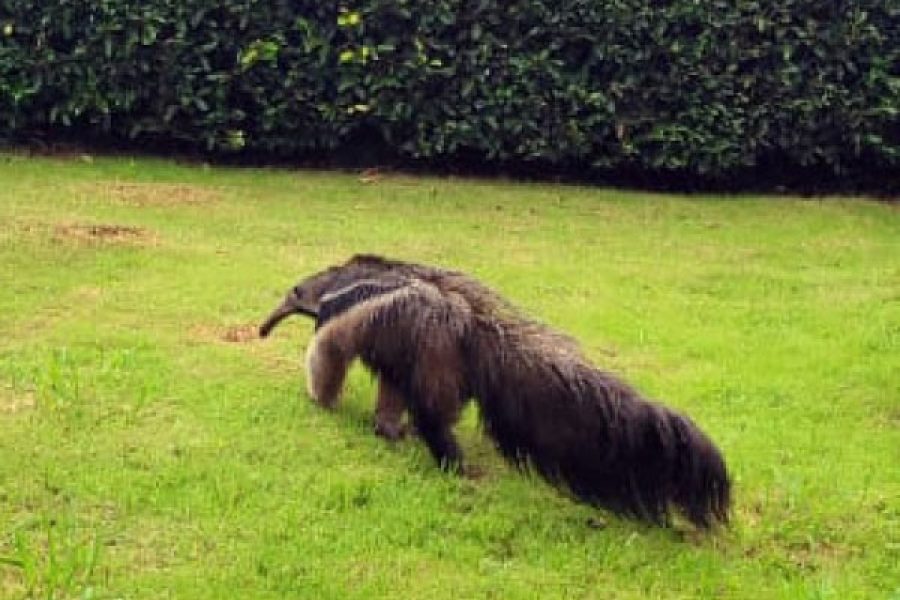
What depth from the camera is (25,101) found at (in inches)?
532

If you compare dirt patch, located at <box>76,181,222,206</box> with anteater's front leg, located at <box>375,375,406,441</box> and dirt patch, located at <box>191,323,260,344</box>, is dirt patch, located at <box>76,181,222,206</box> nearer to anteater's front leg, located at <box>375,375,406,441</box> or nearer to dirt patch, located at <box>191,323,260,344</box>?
dirt patch, located at <box>191,323,260,344</box>

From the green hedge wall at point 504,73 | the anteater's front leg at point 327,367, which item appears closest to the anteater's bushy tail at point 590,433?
the anteater's front leg at point 327,367

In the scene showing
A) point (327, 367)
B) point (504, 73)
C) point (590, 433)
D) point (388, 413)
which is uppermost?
point (504, 73)

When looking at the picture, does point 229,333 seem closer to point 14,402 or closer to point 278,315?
point 278,315

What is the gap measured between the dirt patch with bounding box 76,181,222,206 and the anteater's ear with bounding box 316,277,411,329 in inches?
206

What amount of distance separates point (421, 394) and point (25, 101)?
8.44 m

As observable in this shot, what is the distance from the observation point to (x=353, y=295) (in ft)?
22.3

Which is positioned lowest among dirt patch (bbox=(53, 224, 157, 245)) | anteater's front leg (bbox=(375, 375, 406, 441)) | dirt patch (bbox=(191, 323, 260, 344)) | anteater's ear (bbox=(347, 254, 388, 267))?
dirt patch (bbox=(53, 224, 157, 245))

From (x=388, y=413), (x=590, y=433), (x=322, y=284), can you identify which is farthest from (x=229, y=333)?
(x=590, y=433)

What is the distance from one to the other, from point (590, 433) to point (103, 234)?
5734 mm

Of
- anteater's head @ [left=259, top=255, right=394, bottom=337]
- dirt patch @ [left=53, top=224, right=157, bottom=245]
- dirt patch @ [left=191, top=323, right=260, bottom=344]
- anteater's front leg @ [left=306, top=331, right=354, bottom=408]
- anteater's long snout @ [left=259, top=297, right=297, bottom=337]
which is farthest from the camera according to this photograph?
dirt patch @ [left=53, top=224, right=157, bottom=245]

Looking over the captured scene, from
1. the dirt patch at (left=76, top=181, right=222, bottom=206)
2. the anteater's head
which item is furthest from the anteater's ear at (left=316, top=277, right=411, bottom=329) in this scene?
the dirt patch at (left=76, top=181, right=222, bottom=206)

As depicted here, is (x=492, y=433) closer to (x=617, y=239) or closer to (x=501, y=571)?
(x=501, y=571)

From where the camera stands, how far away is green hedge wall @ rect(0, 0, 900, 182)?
1323 centimetres
